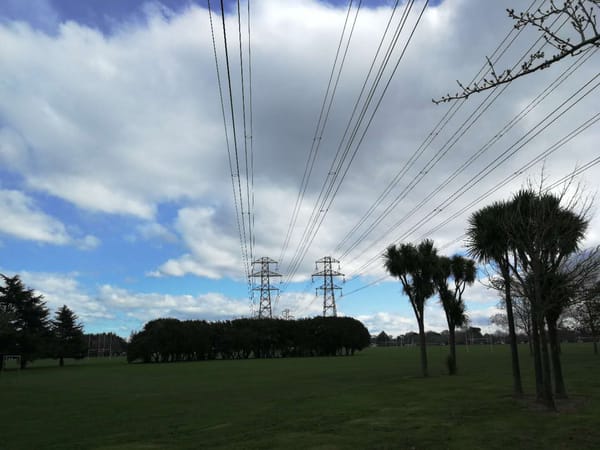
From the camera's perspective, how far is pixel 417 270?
33000 mm

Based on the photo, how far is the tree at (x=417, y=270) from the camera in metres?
32.8

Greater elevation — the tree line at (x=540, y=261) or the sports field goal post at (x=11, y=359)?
the tree line at (x=540, y=261)

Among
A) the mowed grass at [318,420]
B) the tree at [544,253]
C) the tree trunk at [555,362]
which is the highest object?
the tree at [544,253]

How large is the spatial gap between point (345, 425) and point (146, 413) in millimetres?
8409

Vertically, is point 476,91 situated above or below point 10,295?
below

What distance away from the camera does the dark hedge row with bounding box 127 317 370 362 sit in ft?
267

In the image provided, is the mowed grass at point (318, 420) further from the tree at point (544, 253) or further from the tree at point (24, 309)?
the tree at point (24, 309)

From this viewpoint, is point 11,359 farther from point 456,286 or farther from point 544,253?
point 544,253

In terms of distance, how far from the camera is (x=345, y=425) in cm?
1333

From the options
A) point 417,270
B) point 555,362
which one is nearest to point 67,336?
point 417,270

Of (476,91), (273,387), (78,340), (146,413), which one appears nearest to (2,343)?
(78,340)

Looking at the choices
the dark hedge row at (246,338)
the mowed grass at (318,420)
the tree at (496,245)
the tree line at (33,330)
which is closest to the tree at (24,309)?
the tree line at (33,330)

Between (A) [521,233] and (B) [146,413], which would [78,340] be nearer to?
(B) [146,413]

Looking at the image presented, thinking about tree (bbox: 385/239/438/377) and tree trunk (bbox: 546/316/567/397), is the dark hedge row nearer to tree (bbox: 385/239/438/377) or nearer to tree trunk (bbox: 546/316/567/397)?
tree (bbox: 385/239/438/377)
